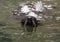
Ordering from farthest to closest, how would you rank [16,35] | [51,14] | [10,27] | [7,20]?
[51,14] < [7,20] < [10,27] < [16,35]

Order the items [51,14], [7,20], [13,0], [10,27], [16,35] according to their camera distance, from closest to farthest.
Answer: [16,35] → [10,27] → [7,20] → [51,14] → [13,0]

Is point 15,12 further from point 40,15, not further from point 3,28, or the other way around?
point 3,28

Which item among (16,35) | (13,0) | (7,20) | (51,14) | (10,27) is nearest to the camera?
(16,35)

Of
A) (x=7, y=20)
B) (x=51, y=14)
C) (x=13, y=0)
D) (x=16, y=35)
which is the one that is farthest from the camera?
(x=13, y=0)

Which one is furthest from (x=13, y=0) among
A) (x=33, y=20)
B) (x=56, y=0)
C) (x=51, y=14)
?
(x=33, y=20)

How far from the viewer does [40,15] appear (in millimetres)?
13539

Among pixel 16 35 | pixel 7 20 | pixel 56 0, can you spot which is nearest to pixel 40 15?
pixel 7 20

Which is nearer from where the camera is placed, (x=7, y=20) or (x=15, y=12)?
(x=7, y=20)

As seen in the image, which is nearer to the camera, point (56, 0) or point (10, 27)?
point (10, 27)

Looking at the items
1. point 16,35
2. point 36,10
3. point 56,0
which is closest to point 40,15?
point 36,10

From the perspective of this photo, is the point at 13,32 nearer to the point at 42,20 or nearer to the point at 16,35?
the point at 16,35

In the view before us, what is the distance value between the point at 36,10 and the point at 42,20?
1.13 metres

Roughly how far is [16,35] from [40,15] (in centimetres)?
251

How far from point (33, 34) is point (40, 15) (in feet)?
7.19
